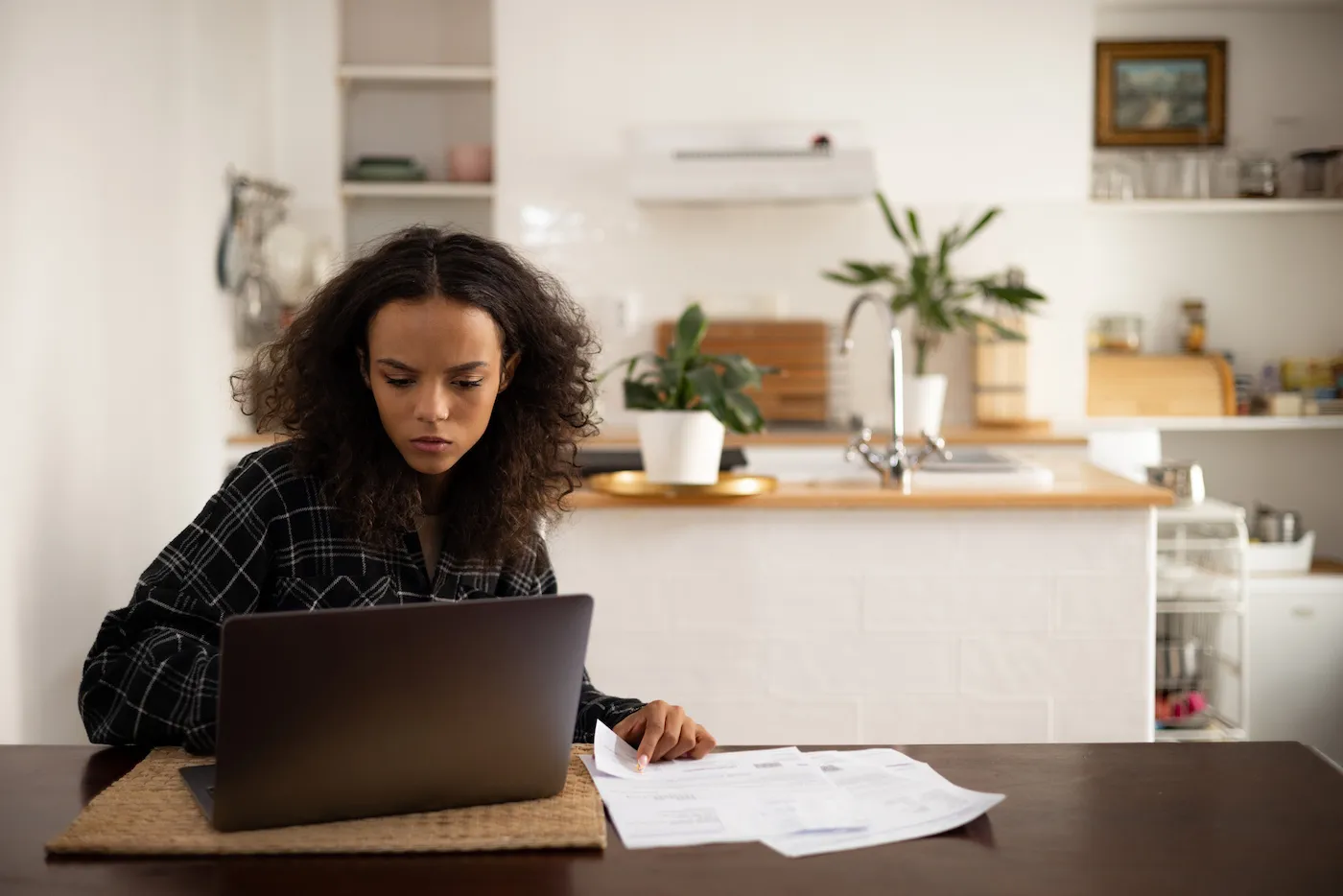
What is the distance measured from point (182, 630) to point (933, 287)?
3438 millimetres

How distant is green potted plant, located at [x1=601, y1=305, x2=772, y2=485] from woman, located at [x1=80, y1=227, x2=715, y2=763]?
0.87 metres

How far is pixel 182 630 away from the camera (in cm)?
138

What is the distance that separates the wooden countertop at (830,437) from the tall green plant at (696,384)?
1.46 meters

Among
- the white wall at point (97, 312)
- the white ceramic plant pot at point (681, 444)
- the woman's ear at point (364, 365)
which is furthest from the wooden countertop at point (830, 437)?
the woman's ear at point (364, 365)

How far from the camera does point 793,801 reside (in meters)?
1.13

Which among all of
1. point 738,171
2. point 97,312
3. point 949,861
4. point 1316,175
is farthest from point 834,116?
point 949,861

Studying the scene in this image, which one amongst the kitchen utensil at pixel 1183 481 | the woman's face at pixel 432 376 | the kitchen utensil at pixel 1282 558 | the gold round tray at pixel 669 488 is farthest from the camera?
the kitchen utensil at pixel 1282 558

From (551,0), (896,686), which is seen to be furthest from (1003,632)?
(551,0)

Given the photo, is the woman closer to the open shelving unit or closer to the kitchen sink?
the kitchen sink

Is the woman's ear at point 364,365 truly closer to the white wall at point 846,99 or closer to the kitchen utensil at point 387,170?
the white wall at point 846,99

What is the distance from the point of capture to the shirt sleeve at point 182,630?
1.27 meters

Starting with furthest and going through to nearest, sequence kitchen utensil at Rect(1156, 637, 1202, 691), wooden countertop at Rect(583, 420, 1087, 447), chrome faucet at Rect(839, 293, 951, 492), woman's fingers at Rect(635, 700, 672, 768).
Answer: wooden countertop at Rect(583, 420, 1087, 447)
kitchen utensil at Rect(1156, 637, 1202, 691)
chrome faucet at Rect(839, 293, 951, 492)
woman's fingers at Rect(635, 700, 672, 768)

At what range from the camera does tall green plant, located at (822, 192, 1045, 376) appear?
4.29m

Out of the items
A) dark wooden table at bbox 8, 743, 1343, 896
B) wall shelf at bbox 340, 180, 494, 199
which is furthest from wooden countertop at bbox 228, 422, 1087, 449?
dark wooden table at bbox 8, 743, 1343, 896
